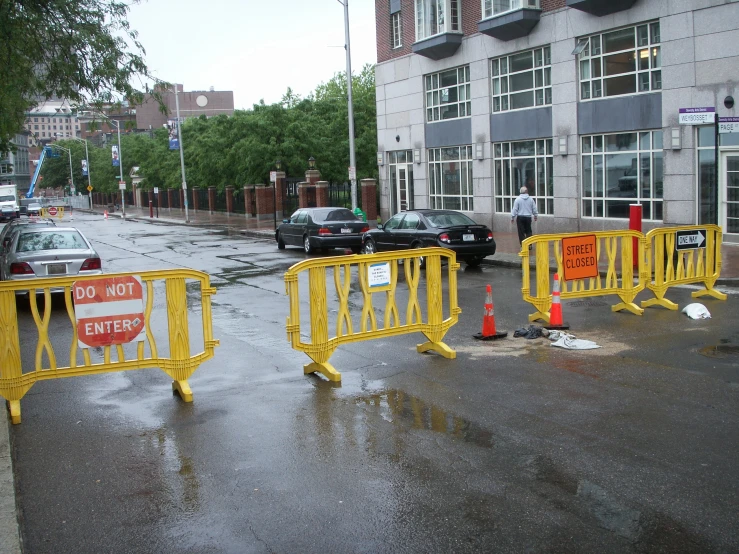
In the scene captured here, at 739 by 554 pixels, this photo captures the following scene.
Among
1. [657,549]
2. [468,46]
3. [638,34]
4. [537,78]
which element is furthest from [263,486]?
[468,46]

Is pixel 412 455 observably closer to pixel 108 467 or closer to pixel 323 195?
pixel 108 467

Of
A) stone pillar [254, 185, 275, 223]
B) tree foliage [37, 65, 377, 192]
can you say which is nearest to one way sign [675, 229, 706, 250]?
tree foliage [37, 65, 377, 192]

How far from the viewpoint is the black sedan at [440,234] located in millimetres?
19750

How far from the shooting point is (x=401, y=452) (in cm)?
657

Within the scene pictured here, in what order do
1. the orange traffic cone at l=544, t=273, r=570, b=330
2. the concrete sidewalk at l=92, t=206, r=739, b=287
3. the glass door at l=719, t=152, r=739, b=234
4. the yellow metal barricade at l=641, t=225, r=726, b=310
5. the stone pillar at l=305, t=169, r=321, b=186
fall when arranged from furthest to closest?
the stone pillar at l=305, t=169, r=321, b=186, the glass door at l=719, t=152, r=739, b=234, the concrete sidewalk at l=92, t=206, r=739, b=287, the yellow metal barricade at l=641, t=225, r=726, b=310, the orange traffic cone at l=544, t=273, r=570, b=330

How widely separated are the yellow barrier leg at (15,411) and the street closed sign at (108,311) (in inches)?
32.2

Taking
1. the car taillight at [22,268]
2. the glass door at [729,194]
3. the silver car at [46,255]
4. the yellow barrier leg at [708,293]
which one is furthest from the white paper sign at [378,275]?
the glass door at [729,194]

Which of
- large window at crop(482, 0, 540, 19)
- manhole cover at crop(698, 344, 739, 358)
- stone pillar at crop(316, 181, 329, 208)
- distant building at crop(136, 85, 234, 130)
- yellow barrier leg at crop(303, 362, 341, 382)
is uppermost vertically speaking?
distant building at crop(136, 85, 234, 130)

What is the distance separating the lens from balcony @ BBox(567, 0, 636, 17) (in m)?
24.2

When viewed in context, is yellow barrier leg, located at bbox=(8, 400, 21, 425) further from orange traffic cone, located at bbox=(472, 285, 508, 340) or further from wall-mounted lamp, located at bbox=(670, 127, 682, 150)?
wall-mounted lamp, located at bbox=(670, 127, 682, 150)

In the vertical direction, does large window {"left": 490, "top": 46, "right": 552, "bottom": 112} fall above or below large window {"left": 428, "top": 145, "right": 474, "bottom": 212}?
above

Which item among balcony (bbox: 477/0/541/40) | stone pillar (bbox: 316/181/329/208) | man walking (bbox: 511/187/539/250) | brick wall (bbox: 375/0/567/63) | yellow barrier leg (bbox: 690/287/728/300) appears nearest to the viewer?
yellow barrier leg (bbox: 690/287/728/300)

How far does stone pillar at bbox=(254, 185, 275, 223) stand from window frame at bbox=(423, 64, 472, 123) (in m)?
16.4

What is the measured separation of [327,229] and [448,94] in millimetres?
11380
